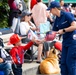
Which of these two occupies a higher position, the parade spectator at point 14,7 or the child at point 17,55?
the parade spectator at point 14,7

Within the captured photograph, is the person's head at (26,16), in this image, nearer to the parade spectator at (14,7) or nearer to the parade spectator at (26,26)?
the parade spectator at (26,26)

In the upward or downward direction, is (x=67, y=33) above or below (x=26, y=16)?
below

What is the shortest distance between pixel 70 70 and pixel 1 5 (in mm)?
5465

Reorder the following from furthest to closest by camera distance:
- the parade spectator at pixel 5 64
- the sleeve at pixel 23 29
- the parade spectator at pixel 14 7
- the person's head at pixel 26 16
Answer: the parade spectator at pixel 14 7 → the person's head at pixel 26 16 → the sleeve at pixel 23 29 → the parade spectator at pixel 5 64

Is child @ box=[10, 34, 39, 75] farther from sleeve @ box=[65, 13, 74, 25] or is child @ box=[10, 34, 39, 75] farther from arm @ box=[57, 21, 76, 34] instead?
sleeve @ box=[65, 13, 74, 25]

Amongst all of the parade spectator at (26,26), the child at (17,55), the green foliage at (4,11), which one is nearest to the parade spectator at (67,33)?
the child at (17,55)

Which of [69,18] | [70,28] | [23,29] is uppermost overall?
[69,18]

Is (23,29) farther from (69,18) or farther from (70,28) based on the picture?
(70,28)

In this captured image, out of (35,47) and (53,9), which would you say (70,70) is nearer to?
(53,9)

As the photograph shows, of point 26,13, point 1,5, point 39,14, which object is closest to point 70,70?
point 26,13

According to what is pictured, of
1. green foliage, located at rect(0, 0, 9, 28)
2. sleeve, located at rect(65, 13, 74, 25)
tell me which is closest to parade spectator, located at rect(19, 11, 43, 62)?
sleeve, located at rect(65, 13, 74, 25)

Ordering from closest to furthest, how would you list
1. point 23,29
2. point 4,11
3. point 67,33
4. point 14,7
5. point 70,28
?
point 70,28, point 67,33, point 23,29, point 14,7, point 4,11

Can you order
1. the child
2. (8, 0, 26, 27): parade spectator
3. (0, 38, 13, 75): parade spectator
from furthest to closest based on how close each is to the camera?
(8, 0, 26, 27): parade spectator, the child, (0, 38, 13, 75): parade spectator

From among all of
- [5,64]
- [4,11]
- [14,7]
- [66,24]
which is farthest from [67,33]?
[4,11]
